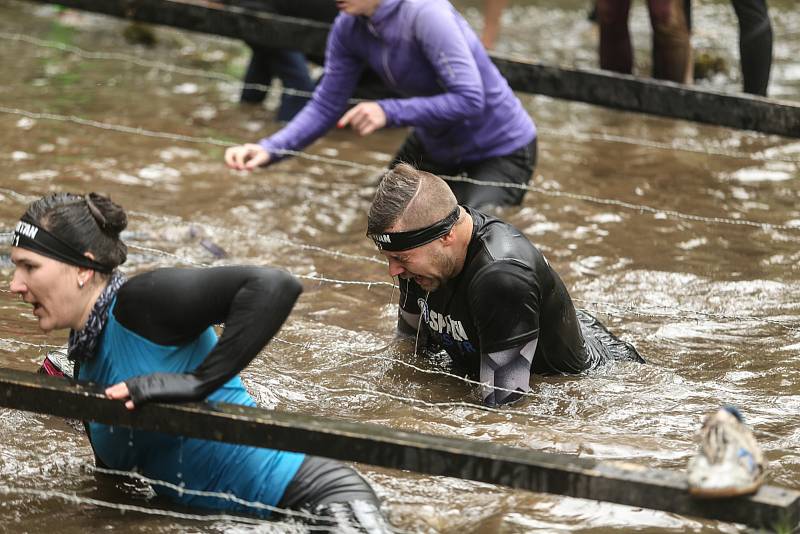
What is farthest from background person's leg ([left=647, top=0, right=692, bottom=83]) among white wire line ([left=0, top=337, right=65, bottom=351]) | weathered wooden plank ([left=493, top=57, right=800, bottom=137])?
white wire line ([left=0, top=337, right=65, bottom=351])

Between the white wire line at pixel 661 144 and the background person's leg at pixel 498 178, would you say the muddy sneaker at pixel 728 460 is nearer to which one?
the background person's leg at pixel 498 178

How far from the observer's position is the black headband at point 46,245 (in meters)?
3.19

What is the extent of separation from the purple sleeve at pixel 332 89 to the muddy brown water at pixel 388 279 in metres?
0.68

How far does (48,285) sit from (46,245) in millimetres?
116

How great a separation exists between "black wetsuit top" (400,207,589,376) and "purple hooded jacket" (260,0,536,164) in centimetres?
166

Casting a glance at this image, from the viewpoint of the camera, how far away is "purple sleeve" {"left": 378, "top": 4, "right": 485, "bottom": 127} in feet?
18.9

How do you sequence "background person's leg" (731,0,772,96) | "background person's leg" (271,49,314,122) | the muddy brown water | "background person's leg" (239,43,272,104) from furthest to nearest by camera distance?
1. "background person's leg" (239,43,272,104)
2. "background person's leg" (271,49,314,122)
3. "background person's leg" (731,0,772,96)
4. the muddy brown water

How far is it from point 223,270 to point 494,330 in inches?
47.9

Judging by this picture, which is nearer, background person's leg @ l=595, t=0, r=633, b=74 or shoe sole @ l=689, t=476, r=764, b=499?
shoe sole @ l=689, t=476, r=764, b=499

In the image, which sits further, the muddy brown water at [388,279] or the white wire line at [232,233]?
the white wire line at [232,233]

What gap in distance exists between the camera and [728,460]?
8.80 feet

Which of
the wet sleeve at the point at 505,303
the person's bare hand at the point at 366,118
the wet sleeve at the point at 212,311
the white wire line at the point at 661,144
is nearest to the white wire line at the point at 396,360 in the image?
the wet sleeve at the point at 505,303

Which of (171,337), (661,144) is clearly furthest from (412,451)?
(661,144)

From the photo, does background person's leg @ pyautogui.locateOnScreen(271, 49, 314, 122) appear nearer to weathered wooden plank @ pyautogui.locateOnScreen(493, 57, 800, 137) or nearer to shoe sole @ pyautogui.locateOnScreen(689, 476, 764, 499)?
weathered wooden plank @ pyautogui.locateOnScreen(493, 57, 800, 137)
